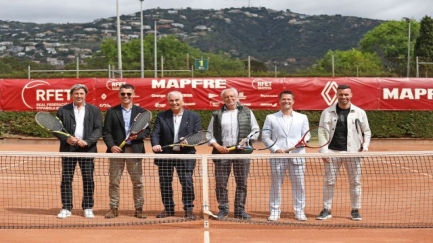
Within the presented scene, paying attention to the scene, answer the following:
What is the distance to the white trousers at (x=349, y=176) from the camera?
9.12 m

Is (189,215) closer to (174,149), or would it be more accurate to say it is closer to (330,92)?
(174,149)

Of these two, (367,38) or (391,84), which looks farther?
(367,38)

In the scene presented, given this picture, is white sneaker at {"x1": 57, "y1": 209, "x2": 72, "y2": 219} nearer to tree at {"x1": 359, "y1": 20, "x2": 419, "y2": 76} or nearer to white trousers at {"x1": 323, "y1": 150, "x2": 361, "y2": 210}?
white trousers at {"x1": 323, "y1": 150, "x2": 361, "y2": 210}

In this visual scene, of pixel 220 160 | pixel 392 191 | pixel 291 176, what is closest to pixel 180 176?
pixel 220 160

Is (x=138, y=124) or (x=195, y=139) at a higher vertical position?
(x=138, y=124)

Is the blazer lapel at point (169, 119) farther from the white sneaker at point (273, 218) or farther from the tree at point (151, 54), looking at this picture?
the tree at point (151, 54)

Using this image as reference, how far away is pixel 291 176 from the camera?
912 cm

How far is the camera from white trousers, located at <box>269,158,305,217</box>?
9.04 metres

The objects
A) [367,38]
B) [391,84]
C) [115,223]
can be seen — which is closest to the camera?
[115,223]

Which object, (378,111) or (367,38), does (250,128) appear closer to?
(378,111)

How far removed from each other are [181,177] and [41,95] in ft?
46.7

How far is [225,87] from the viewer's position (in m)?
22.3

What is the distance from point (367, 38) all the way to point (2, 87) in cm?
8846

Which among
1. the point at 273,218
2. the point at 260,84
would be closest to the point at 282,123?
the point at 273,218
